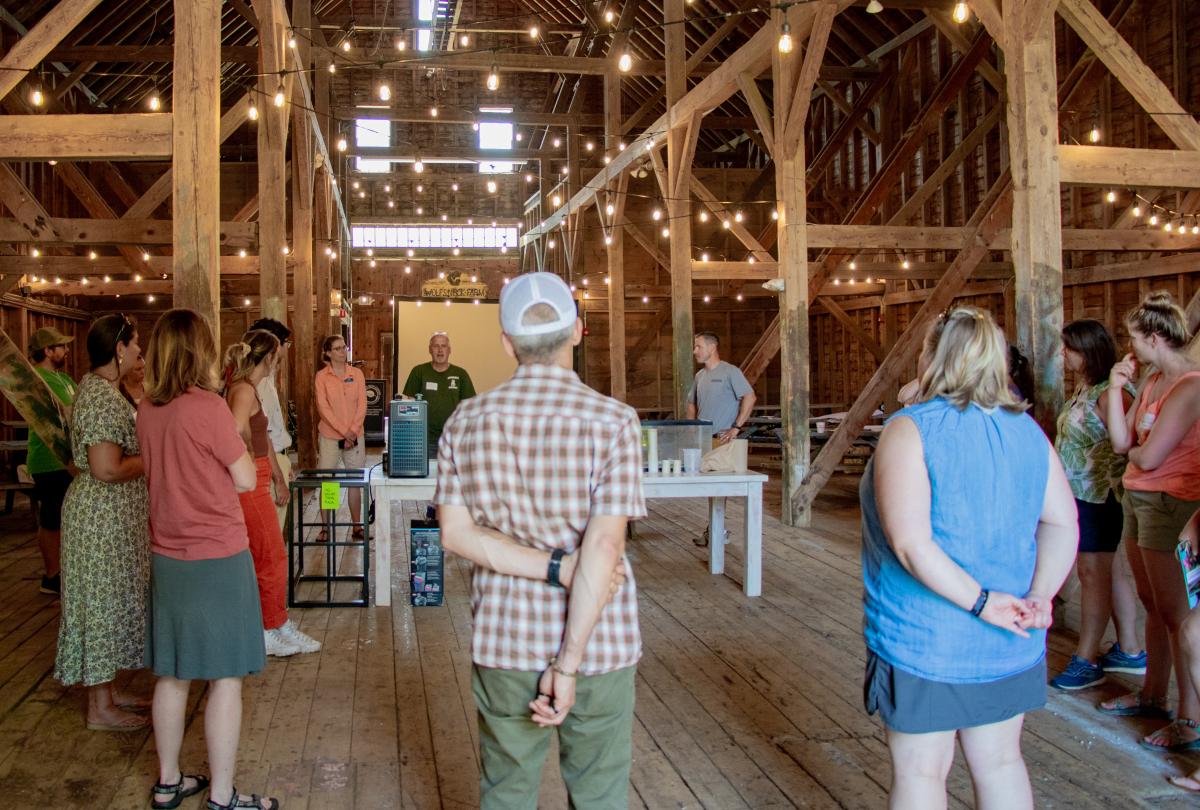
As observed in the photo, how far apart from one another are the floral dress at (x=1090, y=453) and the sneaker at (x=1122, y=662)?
650mm

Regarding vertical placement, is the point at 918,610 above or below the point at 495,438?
below

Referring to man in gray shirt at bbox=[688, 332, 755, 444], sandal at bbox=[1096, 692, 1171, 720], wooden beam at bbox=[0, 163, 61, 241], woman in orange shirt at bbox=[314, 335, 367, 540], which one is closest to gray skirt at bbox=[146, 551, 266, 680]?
sandal at bbox=[1096, 692, 1171, 720]

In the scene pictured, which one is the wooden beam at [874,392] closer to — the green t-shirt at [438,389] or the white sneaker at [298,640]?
the green t-shirt at [438,389]

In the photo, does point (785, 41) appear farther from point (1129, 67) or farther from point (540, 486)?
point (540, 486)

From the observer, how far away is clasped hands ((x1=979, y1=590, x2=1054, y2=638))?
1.94 metres

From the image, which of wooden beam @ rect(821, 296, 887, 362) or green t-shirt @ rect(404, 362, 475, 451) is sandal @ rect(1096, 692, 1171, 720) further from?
wooden beam @ rect(821, 296, 887, 362)

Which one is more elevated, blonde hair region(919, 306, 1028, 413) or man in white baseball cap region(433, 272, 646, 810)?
blonde hair region(919, 306, 1028, 413)

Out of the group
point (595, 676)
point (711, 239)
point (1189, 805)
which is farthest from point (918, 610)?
point (711, 239)

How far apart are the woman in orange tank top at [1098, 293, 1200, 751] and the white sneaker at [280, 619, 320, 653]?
3235 millimetres

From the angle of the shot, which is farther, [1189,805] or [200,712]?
[200,712]

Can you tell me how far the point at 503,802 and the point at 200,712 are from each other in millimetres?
2367

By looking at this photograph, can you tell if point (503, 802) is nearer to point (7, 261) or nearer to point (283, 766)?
point (283, 766)

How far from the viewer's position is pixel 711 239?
20578 mm

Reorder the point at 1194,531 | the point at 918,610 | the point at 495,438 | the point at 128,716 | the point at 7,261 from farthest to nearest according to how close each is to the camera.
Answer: the point at 7,261
the point at 128,716
the point at 1194,531
the point at 918,610
the point at 495,438
